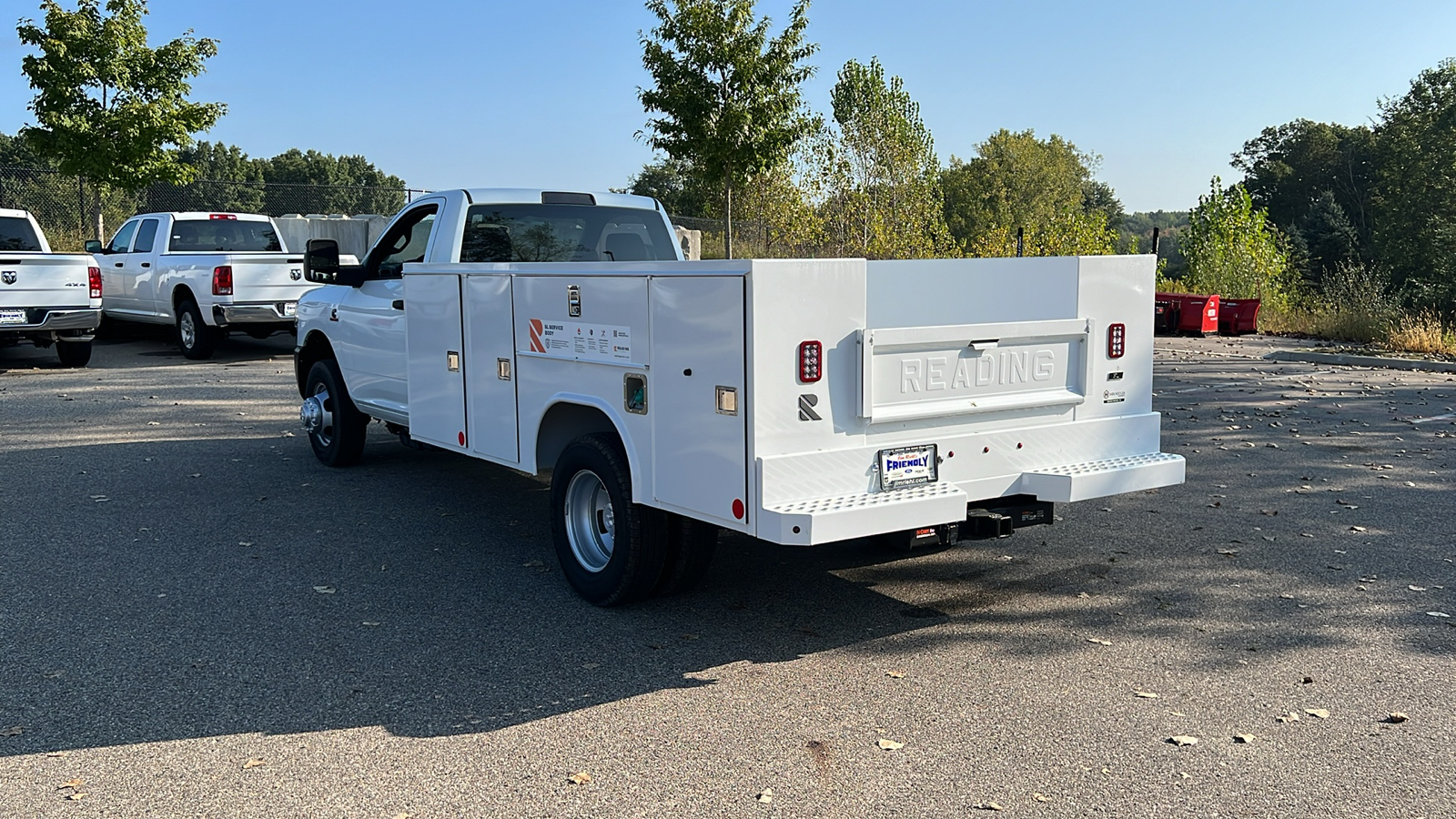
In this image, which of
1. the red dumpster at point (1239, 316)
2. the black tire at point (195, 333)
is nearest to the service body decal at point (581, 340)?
the black tire at point (195, 333)

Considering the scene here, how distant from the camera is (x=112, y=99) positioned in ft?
81.5

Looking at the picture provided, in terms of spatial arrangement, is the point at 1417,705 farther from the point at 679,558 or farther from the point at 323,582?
the point at 323,582

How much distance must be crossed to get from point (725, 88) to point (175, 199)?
13.8 meters

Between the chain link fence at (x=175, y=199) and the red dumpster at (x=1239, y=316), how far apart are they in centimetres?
1950

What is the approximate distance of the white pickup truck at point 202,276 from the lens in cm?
1672

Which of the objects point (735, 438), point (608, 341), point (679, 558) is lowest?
point (679, 558)

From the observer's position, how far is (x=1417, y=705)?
4613mm

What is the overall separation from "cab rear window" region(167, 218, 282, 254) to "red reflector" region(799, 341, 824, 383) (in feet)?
51.4

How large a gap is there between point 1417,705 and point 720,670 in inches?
108

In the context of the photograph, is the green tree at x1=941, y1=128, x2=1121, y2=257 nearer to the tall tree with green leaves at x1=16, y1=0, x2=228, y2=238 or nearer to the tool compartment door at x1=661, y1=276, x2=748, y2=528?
the tall tree with green leaves at x1=16, y1=0, x2=228, y2=238

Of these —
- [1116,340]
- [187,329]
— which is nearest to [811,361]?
[1116,340]

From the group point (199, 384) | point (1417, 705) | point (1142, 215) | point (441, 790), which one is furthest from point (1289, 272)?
point (1142, 215)

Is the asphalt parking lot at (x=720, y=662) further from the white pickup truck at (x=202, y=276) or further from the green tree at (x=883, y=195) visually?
the green tree at (x=883, y=195)

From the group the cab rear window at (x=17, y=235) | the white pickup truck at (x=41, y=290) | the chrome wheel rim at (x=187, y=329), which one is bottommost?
the chrome wheel rim at (x=187, y=329)
